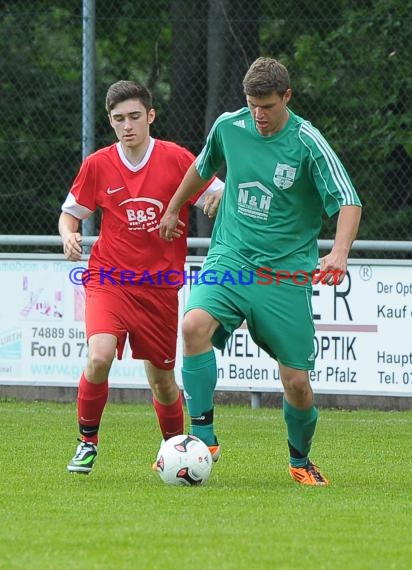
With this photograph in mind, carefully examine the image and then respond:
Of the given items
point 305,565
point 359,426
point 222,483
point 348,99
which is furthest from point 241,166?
point 348,99

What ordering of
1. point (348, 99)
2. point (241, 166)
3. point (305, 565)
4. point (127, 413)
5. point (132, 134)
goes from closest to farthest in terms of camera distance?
point (305, 565), point (241, 166), point (132, 134), point (127, 413), point (348, 99)

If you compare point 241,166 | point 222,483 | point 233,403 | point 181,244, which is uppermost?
point 241,166

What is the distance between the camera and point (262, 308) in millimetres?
6641

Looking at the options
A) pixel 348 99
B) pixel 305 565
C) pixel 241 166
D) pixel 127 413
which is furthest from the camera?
pixel 348 99

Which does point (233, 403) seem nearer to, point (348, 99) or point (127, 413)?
point (127, 413)

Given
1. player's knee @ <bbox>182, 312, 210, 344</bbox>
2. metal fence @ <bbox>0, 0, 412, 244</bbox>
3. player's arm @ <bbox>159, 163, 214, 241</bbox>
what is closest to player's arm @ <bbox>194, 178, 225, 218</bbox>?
player's arm @ <bbox>159, 163, 214, 241</bbox>

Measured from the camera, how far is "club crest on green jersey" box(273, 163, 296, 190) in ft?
21.7

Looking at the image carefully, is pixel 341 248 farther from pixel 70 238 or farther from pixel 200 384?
pixel 70 238

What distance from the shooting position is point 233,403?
11.9 meters

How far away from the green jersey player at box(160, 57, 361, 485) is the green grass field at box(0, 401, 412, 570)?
1.78 feet

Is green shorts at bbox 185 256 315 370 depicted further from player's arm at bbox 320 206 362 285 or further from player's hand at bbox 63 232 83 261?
player's hand at bbox 63 232 83 261

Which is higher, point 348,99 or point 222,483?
point 348,99

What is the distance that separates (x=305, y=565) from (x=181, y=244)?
3078 millimetres

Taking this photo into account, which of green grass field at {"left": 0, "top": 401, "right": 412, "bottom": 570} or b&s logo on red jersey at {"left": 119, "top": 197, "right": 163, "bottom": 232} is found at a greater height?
b&s logo on red jersey at {"left": 119, "top": 197, "right": 163, "bottom": 232}
